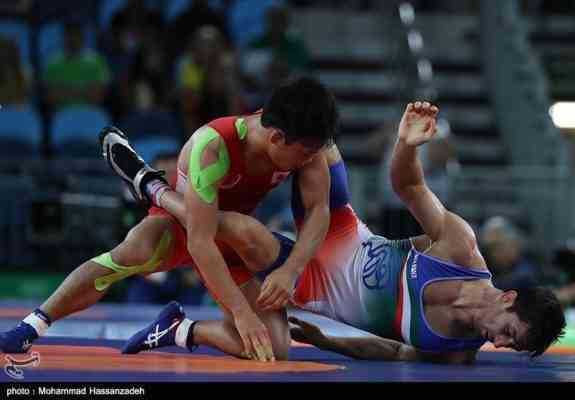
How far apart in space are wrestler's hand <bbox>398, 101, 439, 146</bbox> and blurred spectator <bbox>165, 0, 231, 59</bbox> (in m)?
5.59

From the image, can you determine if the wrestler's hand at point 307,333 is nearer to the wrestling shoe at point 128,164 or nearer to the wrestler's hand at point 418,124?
the wrestling shoe at point 128,164

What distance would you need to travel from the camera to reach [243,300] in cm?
363

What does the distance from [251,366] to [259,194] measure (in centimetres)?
75

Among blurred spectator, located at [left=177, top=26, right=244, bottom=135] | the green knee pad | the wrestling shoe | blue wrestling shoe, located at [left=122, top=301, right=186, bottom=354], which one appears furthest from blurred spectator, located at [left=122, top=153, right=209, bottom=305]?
blue wrestling shoe, located at [left=122, top=301, right=186, bottom=354]

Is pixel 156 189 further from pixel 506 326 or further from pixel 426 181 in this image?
pixel 426 181

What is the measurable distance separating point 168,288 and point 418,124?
11.6 feet

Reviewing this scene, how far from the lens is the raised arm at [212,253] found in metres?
3.60

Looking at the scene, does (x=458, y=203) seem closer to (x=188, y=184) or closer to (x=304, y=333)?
(x=304, y=333)

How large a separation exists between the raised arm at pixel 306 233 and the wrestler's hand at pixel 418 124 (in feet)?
0.94

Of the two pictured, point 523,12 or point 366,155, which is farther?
point 523,12

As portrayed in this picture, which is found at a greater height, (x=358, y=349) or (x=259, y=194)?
(x=259, y=194)

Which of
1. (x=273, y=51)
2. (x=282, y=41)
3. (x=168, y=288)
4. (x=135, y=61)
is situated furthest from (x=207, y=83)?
(x=168, y=288)

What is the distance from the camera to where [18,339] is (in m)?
3.69
